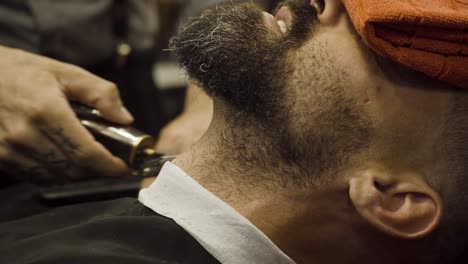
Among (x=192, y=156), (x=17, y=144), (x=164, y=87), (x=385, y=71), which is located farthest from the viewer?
(x=164, y=87)

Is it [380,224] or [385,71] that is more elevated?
[385,71]

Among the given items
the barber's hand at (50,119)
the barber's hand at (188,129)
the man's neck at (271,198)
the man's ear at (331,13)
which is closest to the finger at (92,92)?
the barber's hand at (50,119)

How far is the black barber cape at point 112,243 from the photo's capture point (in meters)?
1.02

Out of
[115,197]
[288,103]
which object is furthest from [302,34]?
[115,197]

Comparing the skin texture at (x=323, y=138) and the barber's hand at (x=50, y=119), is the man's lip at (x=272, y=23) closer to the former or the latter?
the skin texture at (x=323, y=138)

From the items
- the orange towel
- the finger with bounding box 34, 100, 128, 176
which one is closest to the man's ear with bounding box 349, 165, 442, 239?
the orange towel

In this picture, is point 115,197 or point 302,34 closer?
point 302,34

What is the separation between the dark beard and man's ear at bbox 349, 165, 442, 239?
17 cm

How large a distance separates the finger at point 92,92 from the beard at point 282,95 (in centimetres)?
28

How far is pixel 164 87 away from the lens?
3.31m

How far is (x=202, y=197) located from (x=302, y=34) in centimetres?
28

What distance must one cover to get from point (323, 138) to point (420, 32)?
0.64 feet

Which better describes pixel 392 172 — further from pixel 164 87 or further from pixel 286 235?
pixel 164 87

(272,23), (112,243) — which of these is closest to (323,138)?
(272,23)
